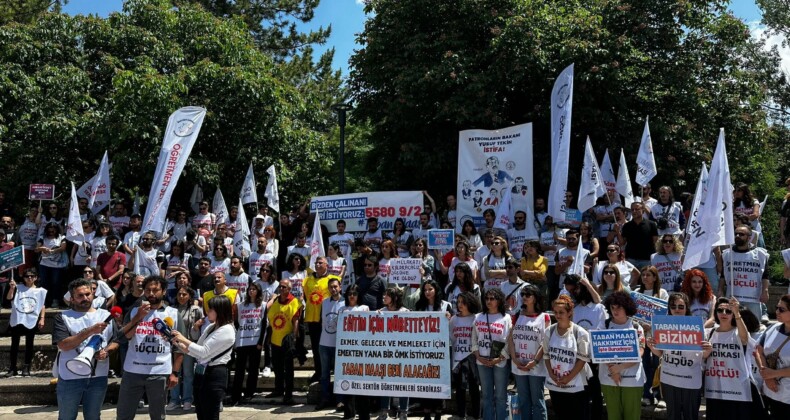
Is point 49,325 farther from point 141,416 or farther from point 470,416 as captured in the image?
point 470,416

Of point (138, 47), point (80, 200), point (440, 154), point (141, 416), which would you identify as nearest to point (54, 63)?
point (138, 47)

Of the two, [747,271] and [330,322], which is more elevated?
[747,271]

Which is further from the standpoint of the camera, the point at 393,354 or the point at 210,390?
the point at 393,354

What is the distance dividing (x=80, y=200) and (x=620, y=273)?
11295mm

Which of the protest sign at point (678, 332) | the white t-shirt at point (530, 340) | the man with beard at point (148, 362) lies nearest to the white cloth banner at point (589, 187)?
the white t-shirt at point (530, 340)

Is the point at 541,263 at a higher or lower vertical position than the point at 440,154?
lower

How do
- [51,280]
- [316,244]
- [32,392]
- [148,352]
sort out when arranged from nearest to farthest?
[148,352] < [32,392] < [316,244] < [51,280]

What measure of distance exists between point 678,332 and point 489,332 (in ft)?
7.15

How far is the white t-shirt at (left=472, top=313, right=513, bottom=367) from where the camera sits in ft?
28.7

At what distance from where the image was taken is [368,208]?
15.4 meters

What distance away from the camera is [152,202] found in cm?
1144

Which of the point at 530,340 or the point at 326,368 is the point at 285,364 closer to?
the point at 326,368

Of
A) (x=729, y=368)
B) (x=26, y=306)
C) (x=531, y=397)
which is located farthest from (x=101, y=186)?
(x=729, y=368)

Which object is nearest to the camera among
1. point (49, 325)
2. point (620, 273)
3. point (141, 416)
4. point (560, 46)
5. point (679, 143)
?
point (620, 273)
